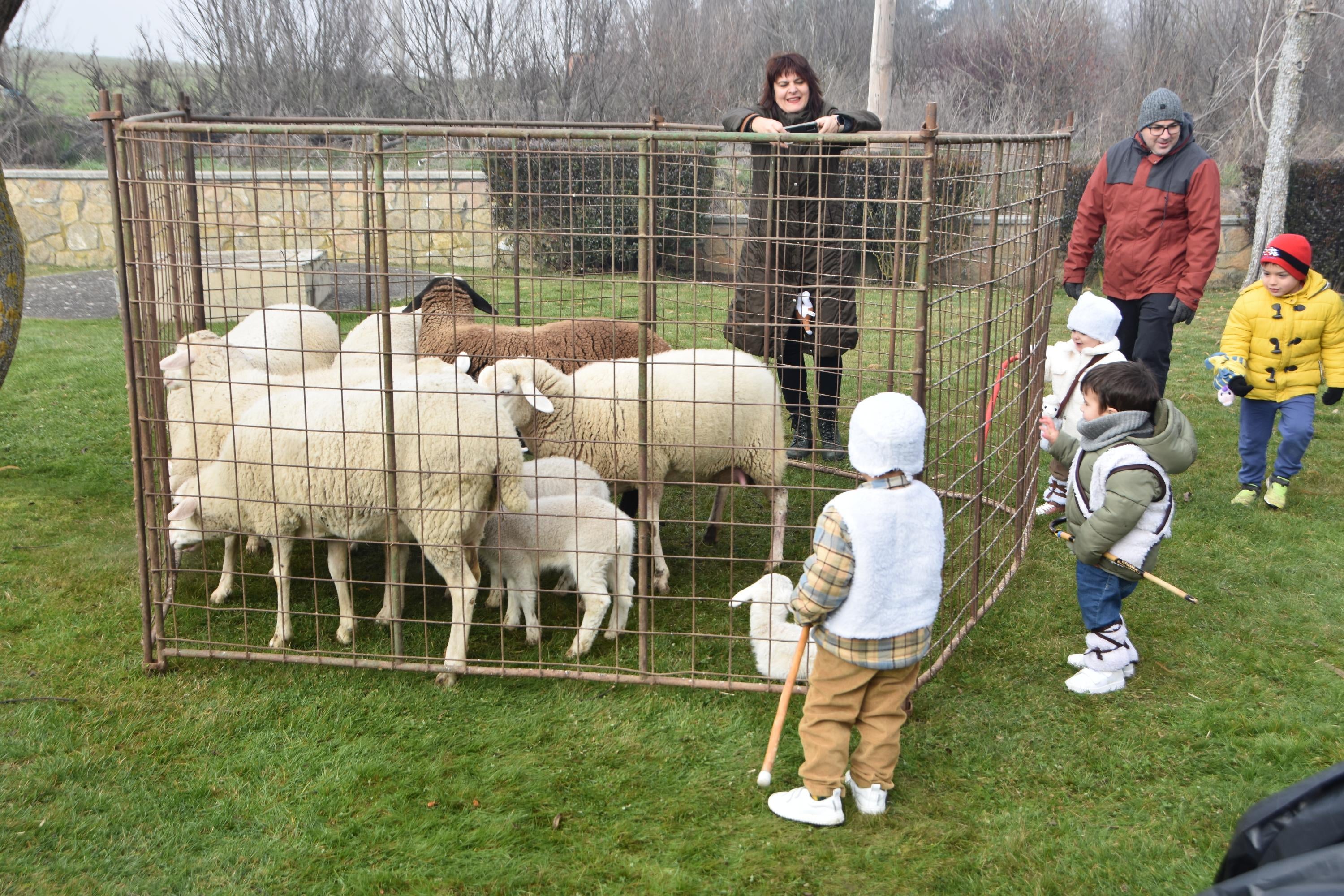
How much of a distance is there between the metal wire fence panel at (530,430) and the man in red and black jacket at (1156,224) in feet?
3.07

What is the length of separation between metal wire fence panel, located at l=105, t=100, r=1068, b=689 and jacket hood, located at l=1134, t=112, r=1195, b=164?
3.75 ft

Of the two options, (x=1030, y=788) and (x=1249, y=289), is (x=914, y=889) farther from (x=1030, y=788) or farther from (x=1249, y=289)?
(x=1249, y=289)

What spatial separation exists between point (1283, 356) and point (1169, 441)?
2695mm

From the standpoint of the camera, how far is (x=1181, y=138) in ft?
22.1

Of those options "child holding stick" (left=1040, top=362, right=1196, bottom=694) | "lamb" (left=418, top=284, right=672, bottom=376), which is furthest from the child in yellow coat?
"lamb" (left=418, top=284, right=672, bottom=376)

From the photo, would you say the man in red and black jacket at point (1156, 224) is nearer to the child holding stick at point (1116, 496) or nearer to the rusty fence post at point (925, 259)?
the child holding stick at point (1116, 496)

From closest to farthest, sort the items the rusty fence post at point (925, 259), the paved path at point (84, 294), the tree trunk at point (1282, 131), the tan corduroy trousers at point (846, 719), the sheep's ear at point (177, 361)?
the tan corduroy trousers at point (846, 719) → the rusty fence post at point (925, 259) → the sheep's ear at point (177, 361) → the paved path at point (84, 294) → the tree trunk at point (1282, 131)

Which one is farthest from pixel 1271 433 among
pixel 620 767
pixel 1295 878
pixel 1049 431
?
pixel 1295 878

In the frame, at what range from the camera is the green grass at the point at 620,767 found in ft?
12.2

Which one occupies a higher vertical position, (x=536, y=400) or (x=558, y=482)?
(x=536, y=400)

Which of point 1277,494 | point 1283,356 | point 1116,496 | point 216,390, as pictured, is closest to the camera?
point 1116,496

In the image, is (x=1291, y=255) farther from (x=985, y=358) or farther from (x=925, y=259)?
(x=925, y=259)

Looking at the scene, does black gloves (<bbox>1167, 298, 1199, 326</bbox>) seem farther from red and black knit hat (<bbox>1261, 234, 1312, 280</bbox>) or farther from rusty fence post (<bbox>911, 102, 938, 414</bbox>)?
rusty fence post (<bbox>911, 102, 938, 414</bbox>)

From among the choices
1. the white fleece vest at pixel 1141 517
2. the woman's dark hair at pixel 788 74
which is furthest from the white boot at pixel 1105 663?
the woman's dark hair at pixel 788 74
